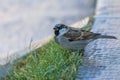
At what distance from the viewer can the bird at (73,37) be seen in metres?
6.07

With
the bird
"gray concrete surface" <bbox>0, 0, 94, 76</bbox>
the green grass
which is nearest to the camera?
the green grass

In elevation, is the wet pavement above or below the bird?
below

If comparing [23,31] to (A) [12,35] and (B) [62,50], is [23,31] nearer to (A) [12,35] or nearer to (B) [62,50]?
(A) [12,35]

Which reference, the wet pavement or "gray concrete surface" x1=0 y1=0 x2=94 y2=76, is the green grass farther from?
the wet pavement

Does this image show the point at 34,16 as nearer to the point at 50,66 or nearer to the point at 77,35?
the point at 77,35

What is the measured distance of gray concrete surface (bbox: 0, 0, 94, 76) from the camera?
9766 millimetres

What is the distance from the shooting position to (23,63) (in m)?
6.51

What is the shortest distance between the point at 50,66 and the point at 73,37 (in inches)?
24.5

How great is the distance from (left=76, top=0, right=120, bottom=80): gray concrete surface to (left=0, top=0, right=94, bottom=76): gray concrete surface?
1776 mm

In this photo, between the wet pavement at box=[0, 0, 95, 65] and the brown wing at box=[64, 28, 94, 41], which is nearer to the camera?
the brown wing at box=[64, 28, 94, 41]

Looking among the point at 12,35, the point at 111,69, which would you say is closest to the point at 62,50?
the point at 111,69

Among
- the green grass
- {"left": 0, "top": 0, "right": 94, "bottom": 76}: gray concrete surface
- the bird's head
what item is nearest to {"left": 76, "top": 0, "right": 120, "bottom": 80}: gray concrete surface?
the green grass

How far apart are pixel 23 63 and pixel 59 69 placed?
983mm

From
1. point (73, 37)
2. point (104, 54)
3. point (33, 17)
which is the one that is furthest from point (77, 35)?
point (33, 17)
